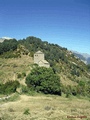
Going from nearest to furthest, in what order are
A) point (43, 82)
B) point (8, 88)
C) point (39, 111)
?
point (39, 111)
point (8, 88)
point (43, 82)

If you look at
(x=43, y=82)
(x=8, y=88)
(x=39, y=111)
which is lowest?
(x=39, y=111)

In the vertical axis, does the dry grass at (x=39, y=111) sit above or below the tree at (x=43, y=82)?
below

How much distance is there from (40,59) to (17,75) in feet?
62.6

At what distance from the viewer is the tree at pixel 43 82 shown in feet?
184

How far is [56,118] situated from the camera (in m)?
26.6

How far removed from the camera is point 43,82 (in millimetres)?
56281


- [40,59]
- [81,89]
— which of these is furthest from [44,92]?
[40,59]

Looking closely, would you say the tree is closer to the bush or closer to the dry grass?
the bush

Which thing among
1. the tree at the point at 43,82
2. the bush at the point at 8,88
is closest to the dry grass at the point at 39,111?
the bush at the point at 8,88

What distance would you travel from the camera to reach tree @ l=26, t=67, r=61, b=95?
5609cm

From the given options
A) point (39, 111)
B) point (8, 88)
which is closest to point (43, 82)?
point (8, 88)

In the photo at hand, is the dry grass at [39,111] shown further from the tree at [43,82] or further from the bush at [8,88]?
the tree at [43,82]

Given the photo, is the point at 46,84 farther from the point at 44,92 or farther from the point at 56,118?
the point at 56,118

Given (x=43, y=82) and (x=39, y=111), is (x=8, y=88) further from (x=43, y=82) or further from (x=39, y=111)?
(x=39, y=111)
